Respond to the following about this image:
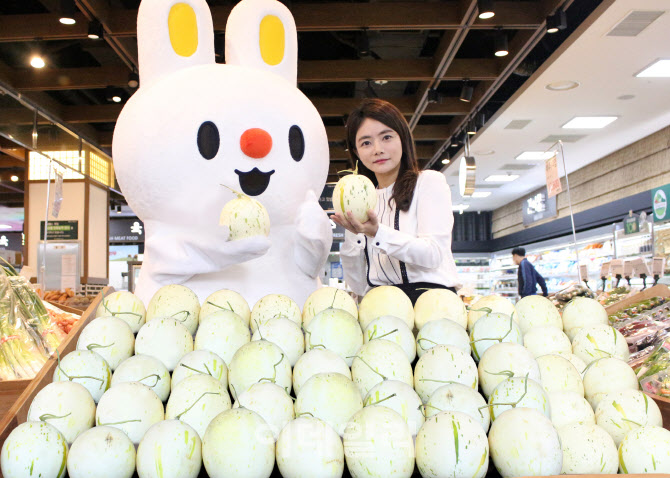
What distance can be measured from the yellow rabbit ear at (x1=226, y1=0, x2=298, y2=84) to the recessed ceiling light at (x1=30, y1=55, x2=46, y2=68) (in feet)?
14.5

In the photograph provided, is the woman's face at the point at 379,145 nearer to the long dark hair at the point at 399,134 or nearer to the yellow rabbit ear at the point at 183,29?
the long dark hair at the point at 399,134

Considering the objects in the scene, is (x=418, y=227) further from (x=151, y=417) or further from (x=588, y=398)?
(x=151, y=417)

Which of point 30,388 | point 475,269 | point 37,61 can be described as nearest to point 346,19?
point 37,61

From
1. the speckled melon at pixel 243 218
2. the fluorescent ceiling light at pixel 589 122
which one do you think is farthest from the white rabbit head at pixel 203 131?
the fluorescent ceiling light at pixel 589 122

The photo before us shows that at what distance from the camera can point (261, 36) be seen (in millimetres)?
2287

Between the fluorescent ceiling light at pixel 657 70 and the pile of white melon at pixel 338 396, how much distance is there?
235 inches

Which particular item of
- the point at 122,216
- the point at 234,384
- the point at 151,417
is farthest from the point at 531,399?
the point at 122,216

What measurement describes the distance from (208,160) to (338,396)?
4.03ft

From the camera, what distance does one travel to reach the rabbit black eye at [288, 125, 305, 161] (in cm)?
213

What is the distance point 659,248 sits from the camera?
5449 millimetres

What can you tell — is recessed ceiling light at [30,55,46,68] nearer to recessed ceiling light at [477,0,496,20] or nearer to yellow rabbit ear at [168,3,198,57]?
recessed ceiling light at [477,0,496,20]

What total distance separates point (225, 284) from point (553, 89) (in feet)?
20.0

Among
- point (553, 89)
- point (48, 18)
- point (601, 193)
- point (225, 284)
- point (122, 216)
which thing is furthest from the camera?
point (122, 216)

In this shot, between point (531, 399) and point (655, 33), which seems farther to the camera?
point (655, 33)
